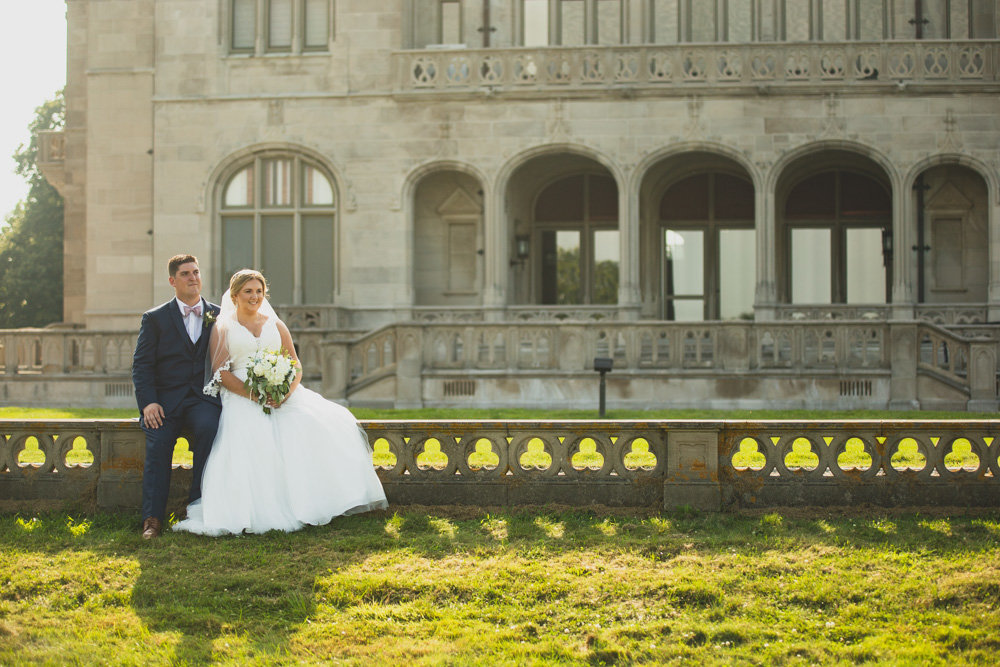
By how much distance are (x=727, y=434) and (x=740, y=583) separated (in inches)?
81.2

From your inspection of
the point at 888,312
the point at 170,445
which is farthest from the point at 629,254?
the point at 170,445

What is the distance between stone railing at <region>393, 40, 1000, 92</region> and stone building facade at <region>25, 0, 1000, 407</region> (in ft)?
0.16

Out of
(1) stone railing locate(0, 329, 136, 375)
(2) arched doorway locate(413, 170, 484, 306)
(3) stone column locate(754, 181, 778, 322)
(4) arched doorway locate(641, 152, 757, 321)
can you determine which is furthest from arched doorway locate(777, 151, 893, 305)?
(1) stone railing locate(0, 329, 136, 375)

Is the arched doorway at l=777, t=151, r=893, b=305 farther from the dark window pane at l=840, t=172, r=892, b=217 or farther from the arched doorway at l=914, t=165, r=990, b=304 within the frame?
the arched doorway at l=914, t=165, r=990, b=304

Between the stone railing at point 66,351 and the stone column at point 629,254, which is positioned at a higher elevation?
the stone column at point 629,254

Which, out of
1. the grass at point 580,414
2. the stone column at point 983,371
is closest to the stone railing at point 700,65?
the stone column at point 983,371

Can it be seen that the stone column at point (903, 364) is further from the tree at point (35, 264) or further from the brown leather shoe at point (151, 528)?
the tree at point (35, 264)

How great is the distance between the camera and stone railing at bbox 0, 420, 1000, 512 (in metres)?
8.13

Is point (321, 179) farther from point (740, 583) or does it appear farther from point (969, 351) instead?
point (740, 583)

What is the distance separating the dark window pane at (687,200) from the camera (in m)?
25.4

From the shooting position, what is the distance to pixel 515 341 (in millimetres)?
18297

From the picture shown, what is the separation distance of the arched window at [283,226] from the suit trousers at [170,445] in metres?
15.5

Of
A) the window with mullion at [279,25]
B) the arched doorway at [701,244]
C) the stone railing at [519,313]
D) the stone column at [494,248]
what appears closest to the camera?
the stone railing at [519,313]

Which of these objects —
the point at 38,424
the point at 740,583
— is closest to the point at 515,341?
the point at 38,424
